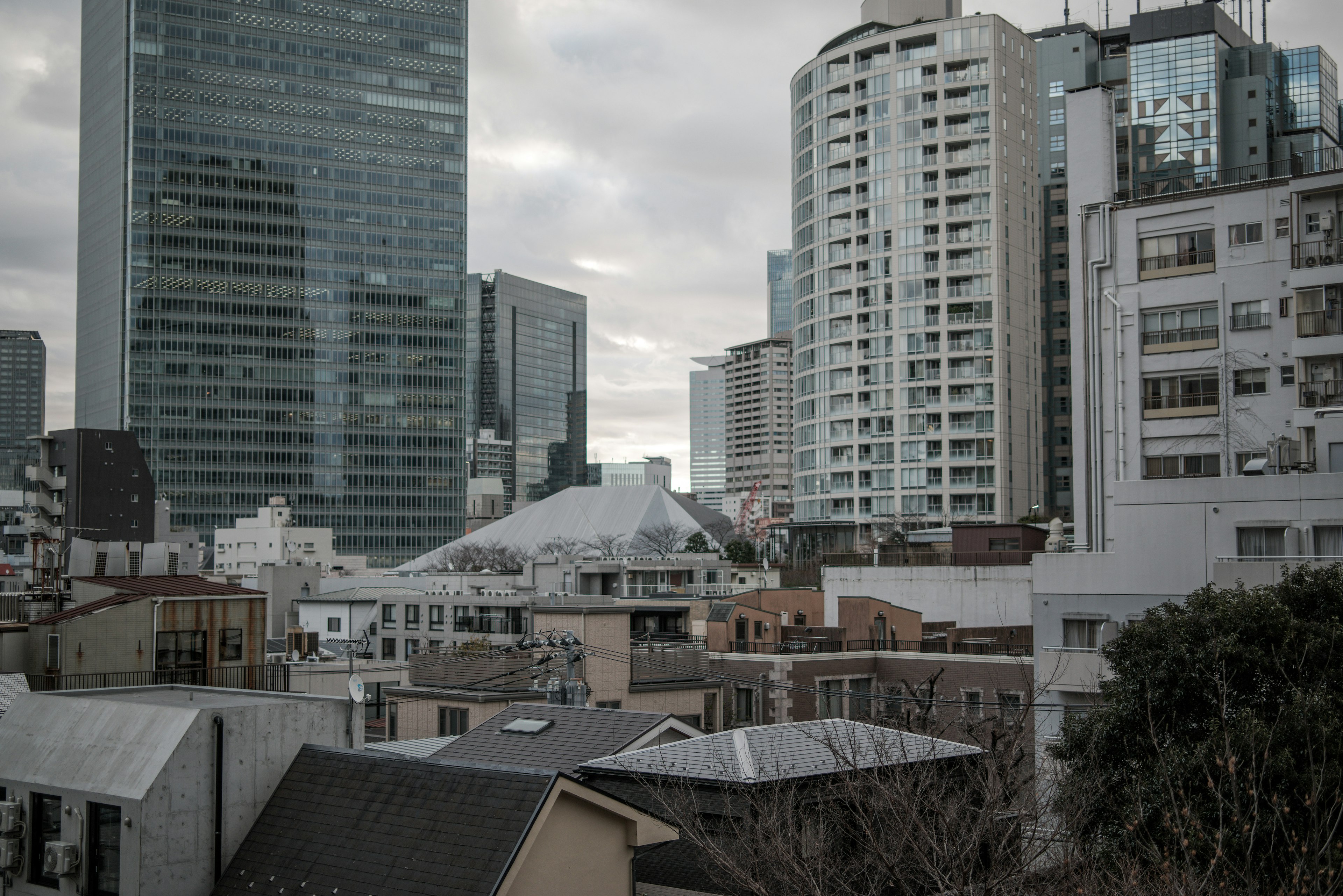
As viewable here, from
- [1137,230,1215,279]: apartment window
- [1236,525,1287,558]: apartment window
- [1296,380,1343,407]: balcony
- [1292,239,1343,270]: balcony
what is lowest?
[1236,525,1287,558]: apartment window

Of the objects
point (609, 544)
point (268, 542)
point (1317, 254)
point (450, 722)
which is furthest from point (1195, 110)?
point (268, 542)

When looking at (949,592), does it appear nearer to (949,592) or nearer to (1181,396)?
(949,592)

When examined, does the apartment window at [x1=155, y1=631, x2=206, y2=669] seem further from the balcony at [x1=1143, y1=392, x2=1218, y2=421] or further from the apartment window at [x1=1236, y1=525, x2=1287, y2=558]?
the balcony at [x1=1143, y1=392, x2=1218, y2=421]

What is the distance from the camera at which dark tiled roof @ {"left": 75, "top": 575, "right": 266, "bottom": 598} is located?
3388 centimetres

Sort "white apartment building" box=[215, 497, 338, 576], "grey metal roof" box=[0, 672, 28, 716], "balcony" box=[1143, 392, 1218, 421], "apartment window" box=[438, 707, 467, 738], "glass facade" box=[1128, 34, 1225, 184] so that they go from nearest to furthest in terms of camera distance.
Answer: "grey metal roof" box=[0, 672, 28, 716], "apartment window" box=[438, 707, 467, 738], "balcony" box=[1143, 392, 1218, 421], "glass facade" box=[1128, 34, 1225, 184], "white apartment building" box=[215, 497, 338, 576]

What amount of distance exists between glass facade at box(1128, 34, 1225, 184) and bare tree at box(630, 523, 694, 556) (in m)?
69.0

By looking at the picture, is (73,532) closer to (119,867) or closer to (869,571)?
(869,571)

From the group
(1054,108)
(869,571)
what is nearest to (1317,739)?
(869,571)

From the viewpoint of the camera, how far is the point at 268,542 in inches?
6718

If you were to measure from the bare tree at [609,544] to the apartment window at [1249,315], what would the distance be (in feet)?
324

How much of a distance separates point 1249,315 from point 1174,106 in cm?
9713

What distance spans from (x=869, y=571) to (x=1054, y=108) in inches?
4470

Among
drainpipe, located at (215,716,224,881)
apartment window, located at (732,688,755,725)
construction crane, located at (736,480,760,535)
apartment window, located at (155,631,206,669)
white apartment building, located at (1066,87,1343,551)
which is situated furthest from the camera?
construction crane, located at (736,480,760,535)

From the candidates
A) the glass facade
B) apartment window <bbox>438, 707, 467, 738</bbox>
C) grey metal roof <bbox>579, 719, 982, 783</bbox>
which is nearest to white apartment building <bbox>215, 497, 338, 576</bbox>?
the glass facade
